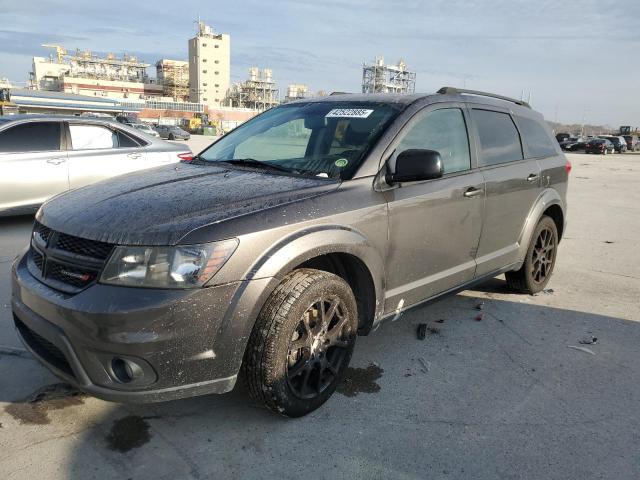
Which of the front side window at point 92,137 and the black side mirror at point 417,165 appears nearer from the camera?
the black side mirror at point 417,165

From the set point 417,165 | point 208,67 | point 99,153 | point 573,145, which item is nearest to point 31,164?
point 99,153

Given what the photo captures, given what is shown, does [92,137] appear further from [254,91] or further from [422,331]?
[254,91]

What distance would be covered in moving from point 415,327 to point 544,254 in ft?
5.54

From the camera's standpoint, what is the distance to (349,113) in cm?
353

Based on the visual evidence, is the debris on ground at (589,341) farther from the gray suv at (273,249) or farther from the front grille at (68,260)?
the front grille at (68,260)

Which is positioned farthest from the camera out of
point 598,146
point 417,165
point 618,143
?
point 618,143

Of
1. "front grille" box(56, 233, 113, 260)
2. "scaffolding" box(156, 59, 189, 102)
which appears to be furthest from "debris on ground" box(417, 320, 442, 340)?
"scaffolding" box(156, 59, 189, 102)

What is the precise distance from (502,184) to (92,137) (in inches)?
238

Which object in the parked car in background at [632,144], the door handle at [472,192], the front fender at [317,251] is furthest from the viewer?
the parked car in background at [632,144]

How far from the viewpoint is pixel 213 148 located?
158 inches

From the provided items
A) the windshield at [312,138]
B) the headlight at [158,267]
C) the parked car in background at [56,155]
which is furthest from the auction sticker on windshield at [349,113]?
the parked car in background at [56,155]

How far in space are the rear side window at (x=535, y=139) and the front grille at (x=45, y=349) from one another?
388cm

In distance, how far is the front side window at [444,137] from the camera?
3.36 m

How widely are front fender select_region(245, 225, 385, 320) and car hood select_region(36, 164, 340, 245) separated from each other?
0.21 m
